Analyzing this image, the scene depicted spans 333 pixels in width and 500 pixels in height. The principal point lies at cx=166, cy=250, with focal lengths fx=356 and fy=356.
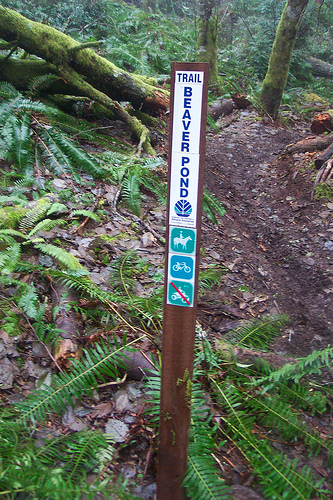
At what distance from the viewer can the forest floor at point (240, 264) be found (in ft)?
6.82

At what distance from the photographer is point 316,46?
1620 centimetres

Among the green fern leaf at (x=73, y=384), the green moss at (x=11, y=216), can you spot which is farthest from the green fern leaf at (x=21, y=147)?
the green fern leaf at (x=73, y=384)

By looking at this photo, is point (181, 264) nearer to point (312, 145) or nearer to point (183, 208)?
point (183, 208)

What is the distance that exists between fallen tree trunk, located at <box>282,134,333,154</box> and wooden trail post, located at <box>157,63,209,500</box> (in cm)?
633

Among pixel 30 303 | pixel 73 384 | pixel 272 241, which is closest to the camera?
pixel 73 384

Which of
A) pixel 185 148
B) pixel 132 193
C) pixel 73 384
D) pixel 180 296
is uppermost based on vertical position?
pixel 132 193

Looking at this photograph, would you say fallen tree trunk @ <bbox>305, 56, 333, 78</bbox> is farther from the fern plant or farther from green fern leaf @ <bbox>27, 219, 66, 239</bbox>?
the fern plant

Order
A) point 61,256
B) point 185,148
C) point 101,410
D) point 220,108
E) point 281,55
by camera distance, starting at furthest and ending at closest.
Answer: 1. point 220,108
2. point 281,55
3. point 61,256
4. point 101,410
5. point 185,148

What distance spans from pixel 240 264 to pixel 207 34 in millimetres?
8324

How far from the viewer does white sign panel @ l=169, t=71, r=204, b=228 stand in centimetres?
141

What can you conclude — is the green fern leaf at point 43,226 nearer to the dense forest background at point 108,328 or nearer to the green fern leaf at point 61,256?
the dense forest background at point 108,328

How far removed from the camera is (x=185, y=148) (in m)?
1.47

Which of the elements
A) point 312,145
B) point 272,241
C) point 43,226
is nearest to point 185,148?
point 43,226

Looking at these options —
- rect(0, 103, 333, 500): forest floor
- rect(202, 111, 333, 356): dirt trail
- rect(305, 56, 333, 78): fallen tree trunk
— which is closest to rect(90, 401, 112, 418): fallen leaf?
rect(0, 103, 333, 500): forest floor
